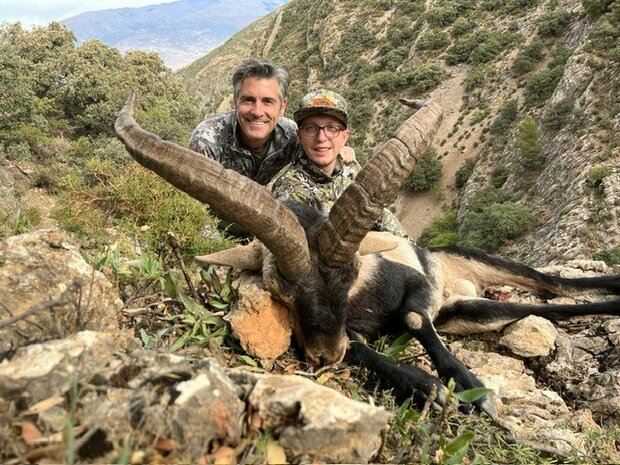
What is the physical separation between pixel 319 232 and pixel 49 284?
80.3 inches

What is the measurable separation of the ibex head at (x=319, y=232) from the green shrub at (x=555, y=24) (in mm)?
57844

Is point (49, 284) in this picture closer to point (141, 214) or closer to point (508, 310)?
point (141, 214)

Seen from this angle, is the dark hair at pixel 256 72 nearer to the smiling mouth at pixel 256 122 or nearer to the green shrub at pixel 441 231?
the smiling mouth at pixel 256 122

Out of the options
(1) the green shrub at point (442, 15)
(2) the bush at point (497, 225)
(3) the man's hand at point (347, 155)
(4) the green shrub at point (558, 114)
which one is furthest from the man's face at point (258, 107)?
(1) the green shrub at point (442, 15)

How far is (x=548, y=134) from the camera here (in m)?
40.1

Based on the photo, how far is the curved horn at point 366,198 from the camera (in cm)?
382

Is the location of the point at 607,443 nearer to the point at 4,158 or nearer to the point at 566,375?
the point at 566,375

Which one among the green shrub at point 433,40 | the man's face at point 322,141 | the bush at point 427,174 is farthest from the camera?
the green shrub at point 433,40

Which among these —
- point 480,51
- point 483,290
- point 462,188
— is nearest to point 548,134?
point 462,188

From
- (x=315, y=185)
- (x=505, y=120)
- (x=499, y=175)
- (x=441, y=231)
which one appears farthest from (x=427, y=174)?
(x=315, y=185)

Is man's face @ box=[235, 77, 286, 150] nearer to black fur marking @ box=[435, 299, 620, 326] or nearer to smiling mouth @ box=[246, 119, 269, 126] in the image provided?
smiling mouth @ box=[246, 119, 269, 126]

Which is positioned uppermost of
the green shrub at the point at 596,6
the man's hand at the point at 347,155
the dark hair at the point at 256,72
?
the green shrub at the point at 596,6

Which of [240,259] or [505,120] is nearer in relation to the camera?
[240,259]

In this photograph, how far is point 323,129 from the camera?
5945 mm
